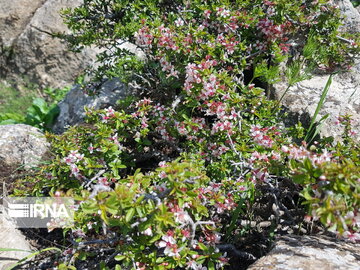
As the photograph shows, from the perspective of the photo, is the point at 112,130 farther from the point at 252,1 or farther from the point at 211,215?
the point at 252,1

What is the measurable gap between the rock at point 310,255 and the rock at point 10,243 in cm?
157

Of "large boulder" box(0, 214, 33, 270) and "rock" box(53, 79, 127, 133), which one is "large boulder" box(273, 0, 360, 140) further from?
"large boulder" box(0, 214, 33, 270)

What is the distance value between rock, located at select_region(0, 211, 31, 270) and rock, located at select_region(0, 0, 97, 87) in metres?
3.44

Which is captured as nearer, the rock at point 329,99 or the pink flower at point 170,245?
the pink flower at point 170,245

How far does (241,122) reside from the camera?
2443mm

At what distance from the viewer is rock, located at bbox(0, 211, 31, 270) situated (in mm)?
2344

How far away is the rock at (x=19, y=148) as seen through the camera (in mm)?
3219

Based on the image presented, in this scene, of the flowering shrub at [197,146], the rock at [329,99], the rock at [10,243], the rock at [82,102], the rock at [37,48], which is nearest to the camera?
the flowering shrub at [197,146]

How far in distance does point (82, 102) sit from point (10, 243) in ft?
6.33

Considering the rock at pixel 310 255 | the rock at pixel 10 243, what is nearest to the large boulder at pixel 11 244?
the rock at pixel 10 243

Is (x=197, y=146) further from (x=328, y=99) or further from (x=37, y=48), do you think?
(x=37, y=48)

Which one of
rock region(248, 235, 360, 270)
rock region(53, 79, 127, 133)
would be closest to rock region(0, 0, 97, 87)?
rock region(53, 79, 127, 133)

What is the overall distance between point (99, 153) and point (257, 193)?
1.05m

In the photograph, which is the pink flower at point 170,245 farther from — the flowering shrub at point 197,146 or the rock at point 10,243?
the rock at point 10,243
